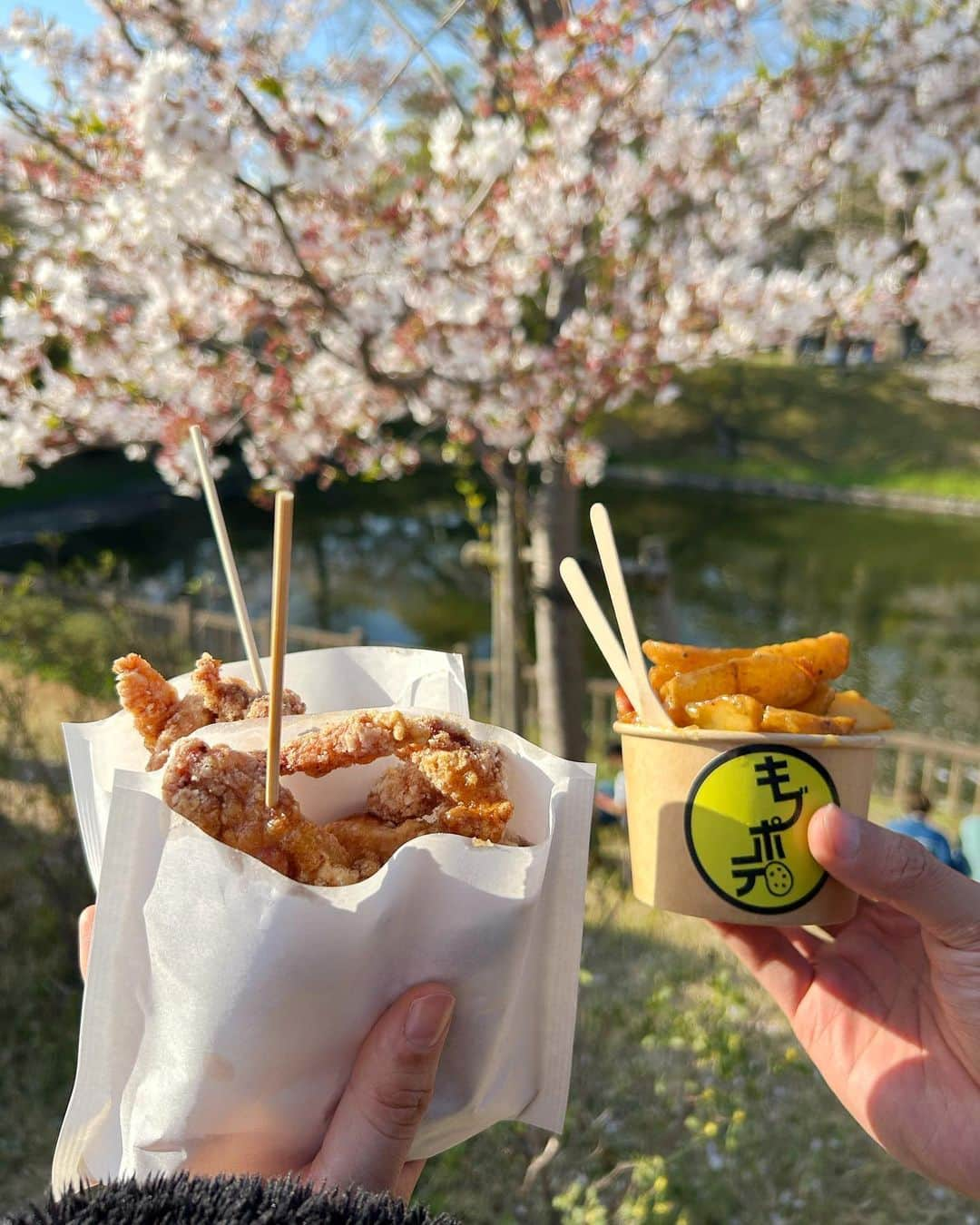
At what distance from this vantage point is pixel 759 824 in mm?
1748

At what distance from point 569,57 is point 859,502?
25.2m

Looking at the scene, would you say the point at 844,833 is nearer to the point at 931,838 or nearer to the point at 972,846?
the point at 972,846

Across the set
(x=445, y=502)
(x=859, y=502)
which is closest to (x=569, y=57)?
(x=445, y=502)

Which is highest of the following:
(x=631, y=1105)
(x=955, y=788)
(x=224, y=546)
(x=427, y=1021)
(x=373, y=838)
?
(x=224, y=546)

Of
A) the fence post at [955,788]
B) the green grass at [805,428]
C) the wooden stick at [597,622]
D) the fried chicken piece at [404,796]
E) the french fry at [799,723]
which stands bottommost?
the fence post at [955,788]

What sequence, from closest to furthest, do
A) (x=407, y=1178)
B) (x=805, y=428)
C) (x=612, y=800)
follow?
(x=407, y=1178) < (x=612, y=800) < (x=805, y=428)

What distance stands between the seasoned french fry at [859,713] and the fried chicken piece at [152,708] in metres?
1.26

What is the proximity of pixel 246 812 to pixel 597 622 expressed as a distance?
734 mm

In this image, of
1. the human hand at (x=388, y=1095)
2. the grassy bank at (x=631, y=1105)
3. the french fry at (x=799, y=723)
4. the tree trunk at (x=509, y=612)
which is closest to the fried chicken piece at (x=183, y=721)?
the human hand at (x=388, y=1095)

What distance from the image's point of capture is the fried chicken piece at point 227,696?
5.40 feet

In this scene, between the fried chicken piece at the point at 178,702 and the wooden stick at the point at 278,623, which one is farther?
the fried chicken piece at the point at 178,702

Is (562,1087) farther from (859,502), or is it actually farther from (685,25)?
(859,502)

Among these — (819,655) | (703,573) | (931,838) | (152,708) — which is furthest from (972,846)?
(703,573)

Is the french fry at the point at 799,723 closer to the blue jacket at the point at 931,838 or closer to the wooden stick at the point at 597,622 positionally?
the wooden stick at the point at 597,622
